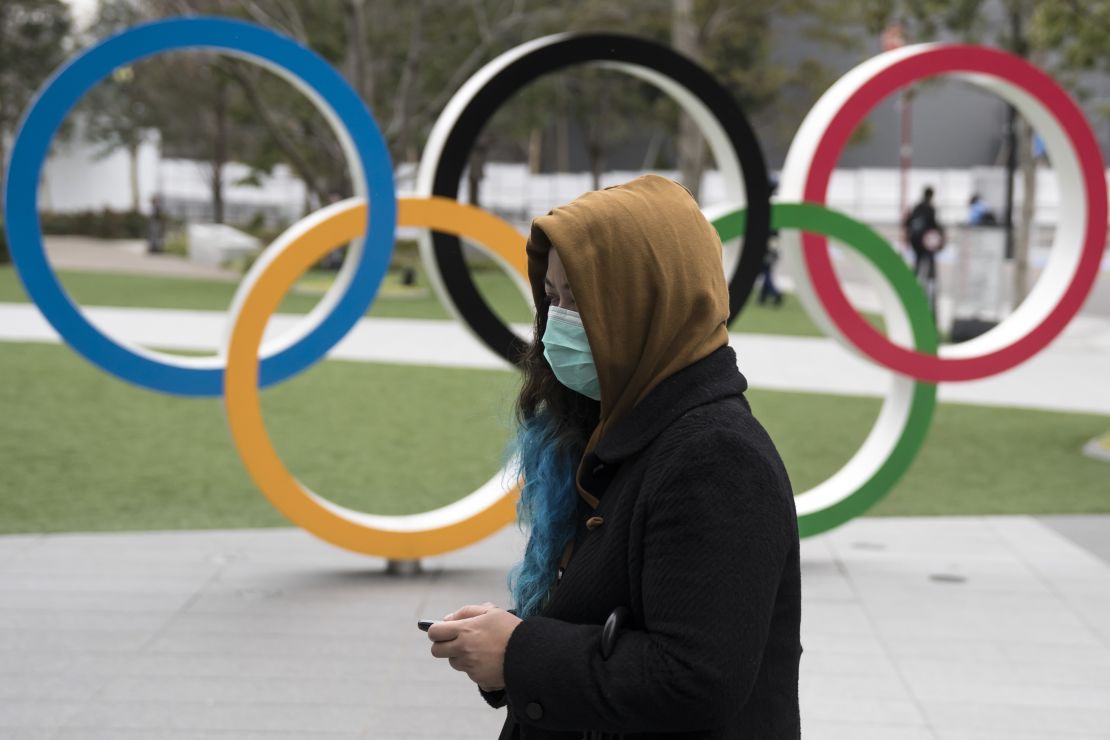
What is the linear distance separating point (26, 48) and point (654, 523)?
1563 inches

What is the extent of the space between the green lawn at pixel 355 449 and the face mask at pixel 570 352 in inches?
211

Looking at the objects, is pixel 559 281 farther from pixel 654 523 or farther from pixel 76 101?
pixel 76 101

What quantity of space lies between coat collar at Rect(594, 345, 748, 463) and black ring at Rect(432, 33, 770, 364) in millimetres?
4521

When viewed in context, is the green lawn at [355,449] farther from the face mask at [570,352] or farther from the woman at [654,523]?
the woman at [654,523]

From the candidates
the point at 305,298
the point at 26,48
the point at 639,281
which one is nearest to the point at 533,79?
the point at 639,281

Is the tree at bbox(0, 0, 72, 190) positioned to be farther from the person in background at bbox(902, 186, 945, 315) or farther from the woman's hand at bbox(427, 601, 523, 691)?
the woman's hand at bbox(427, 601, 523, 691)

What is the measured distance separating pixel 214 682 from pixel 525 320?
48.4 feet

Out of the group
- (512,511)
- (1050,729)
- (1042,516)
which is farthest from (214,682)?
(1042,516)

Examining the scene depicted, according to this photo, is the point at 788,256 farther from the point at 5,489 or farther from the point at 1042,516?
the point at 5,489

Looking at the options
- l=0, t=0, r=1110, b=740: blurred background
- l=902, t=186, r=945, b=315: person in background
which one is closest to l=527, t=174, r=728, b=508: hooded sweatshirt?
l=0, t=0, r=1110, b=740: blurred background

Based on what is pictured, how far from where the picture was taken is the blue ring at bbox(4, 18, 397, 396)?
647 centimetres

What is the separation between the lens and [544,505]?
2389mm

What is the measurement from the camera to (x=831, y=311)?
24.1 ft

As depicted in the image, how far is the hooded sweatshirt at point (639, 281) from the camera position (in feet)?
6.89
